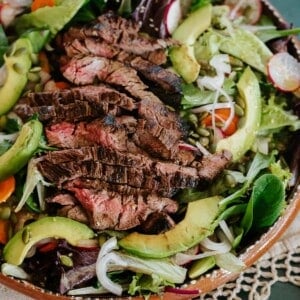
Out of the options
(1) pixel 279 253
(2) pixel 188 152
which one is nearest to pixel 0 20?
(2) pixel 188 152

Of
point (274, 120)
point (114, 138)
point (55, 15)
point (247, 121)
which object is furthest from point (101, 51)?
point (274, 120)

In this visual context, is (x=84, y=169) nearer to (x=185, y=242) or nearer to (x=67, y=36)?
(x=185, y=242)

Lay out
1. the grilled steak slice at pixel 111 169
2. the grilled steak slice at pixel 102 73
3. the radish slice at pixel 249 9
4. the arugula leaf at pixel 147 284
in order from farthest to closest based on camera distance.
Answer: the radish slice at pixel 249 9 < the grilled steak slice at pixel 102 73 < the grilled steak slice at pixel 111 169 < the arugula leaf at pixel 147 284

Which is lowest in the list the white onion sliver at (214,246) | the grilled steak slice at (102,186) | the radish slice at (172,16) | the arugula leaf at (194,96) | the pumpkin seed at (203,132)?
the white onion sliver at (214,246)

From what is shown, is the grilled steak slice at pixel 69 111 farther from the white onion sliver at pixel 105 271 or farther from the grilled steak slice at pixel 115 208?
the white onion sliver at pixel 105 271

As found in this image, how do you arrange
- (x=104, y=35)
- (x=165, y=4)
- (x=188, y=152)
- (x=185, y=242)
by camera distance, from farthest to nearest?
1. (x=165, y=4)
2. (x=104, y=35)
3. (x=188, y=152)
4. (x=185, y=242)

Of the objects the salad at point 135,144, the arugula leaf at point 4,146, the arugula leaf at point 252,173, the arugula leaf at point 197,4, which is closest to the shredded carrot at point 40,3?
the salad at point 135,144
